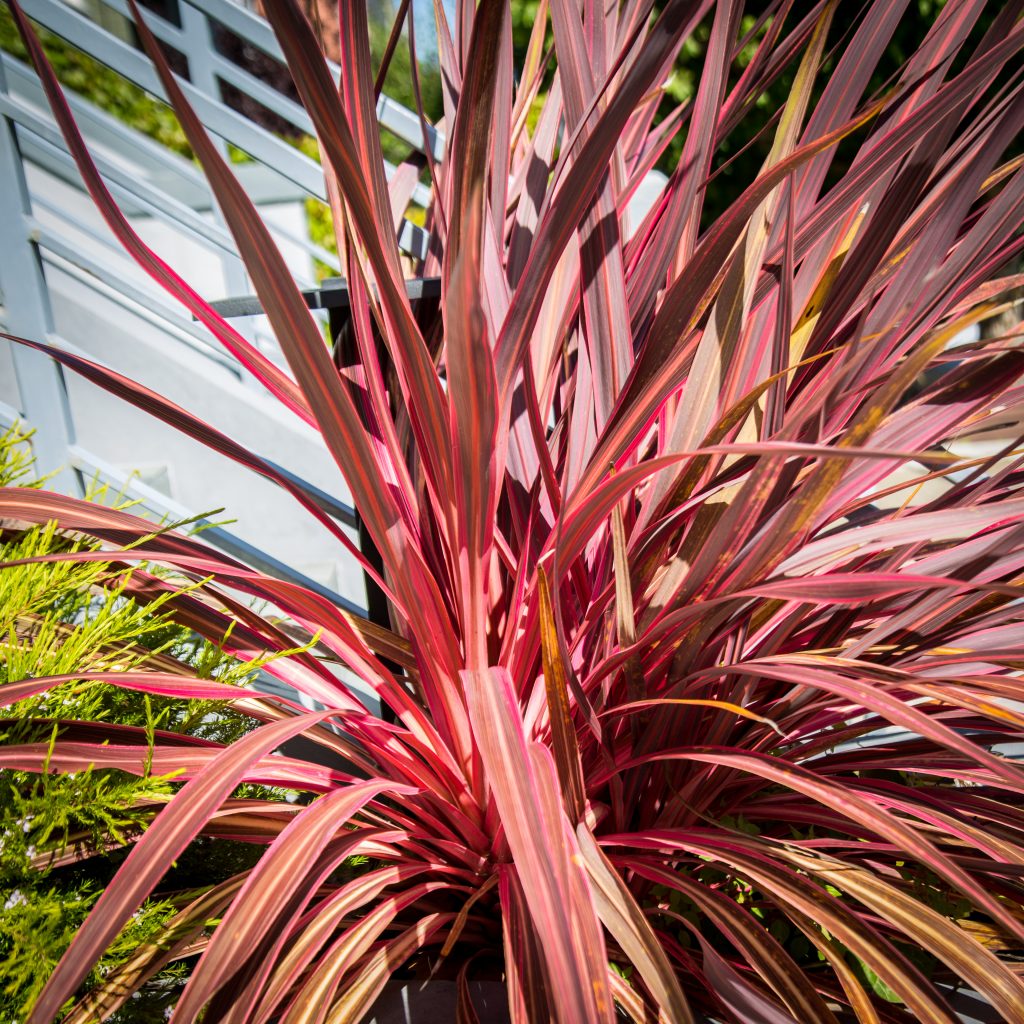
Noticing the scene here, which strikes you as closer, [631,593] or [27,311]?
[631,593]

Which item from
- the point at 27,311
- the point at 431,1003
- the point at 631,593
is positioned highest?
the point at 27,311

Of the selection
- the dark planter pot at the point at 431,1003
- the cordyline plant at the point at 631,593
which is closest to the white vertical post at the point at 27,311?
the cordyline plant at the point at 631,593

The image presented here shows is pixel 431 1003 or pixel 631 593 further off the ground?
pixel 631 593

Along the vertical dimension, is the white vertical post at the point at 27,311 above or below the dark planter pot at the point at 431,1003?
above

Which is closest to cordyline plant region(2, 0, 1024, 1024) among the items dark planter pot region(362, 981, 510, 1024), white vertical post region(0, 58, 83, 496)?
dark planter pot region(362, 981, 510, 1024)

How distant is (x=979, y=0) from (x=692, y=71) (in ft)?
10.3

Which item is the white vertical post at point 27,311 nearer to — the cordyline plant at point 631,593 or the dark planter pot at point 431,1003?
the cordyline plant at point 631,593

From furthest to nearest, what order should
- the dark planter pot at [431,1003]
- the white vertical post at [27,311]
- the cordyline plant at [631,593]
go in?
the white vertical post at [27,311], the dark planter pot at [431,1003], the cordyline plant at [631,593]

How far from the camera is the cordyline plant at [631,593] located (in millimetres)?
450

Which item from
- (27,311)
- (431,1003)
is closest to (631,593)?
(431,1003)

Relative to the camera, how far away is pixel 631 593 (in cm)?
57

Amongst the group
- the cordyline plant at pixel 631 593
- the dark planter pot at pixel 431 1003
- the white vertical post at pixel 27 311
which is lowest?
the dark planter pot at pixel 431 1003

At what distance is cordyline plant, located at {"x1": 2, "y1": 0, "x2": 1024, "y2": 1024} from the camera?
0.45m

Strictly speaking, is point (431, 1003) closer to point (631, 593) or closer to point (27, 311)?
point (631, 593)
